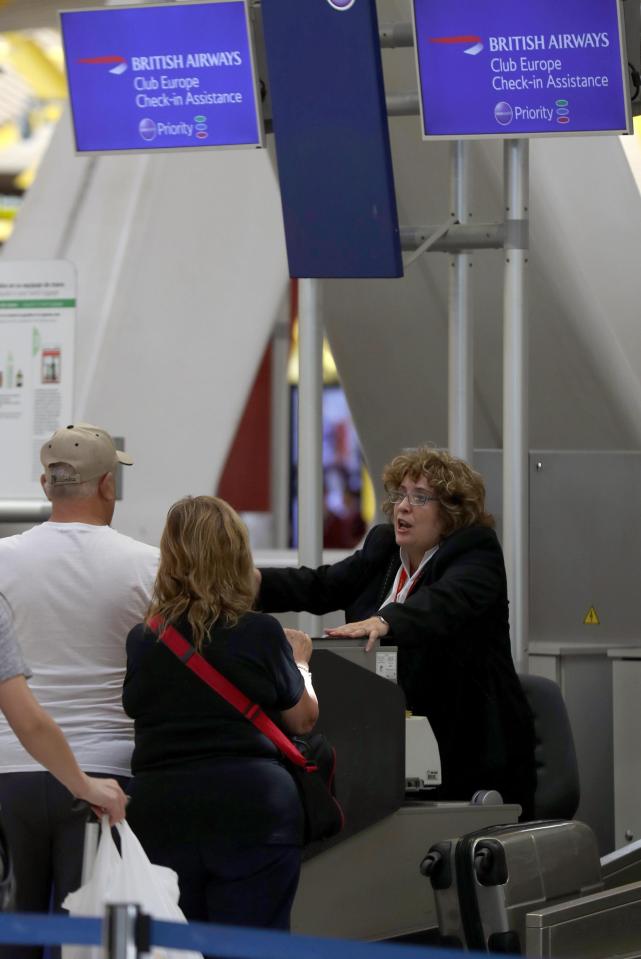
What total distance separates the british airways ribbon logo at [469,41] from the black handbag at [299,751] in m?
2.54

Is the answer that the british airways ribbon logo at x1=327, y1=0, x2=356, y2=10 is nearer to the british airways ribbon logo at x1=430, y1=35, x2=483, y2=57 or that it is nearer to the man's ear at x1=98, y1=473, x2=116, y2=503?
the british airways ribbon logo at x1=430, y1=35, x2=483, y2=57

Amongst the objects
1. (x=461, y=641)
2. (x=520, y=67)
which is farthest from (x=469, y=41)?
(x=461, y=641)

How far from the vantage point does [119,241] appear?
7852 millimetres

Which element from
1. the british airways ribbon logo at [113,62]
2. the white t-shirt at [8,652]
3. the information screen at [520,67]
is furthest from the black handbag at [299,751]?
the british airways ribbon logo at [113,62]

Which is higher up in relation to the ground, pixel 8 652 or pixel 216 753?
pixel 8 652

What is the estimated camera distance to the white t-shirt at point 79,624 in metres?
3.20

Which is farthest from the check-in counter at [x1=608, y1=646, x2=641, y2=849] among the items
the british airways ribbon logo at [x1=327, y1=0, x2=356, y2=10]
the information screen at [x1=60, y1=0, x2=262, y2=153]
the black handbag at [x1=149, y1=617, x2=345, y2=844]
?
the black handbag at [x1=149, y1=617, x2=345, y2=844]

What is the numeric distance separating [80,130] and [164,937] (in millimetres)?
3788

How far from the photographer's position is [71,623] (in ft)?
10.5

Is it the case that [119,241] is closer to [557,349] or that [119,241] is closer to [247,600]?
[557,349]

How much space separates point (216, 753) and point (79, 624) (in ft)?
1.30

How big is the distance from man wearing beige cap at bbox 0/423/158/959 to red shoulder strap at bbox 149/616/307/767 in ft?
A: 0.62

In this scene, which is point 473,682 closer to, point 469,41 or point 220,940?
point 220,940

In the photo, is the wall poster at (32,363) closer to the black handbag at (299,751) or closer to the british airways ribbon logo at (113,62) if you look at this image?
the british airways ribbon logo at (113,62)
